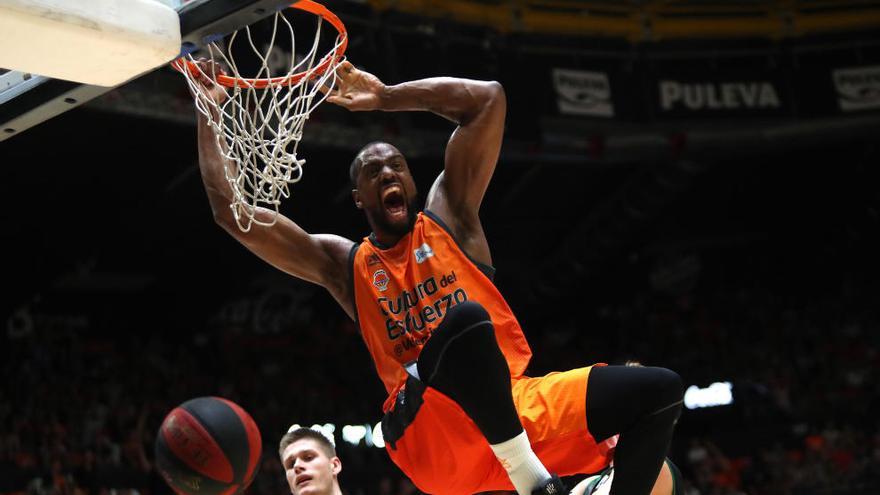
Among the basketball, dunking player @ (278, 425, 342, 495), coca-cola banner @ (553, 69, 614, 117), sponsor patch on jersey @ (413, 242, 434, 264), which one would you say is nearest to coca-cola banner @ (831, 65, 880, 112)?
coca-cola banner @ (553, 69, 614, 117)

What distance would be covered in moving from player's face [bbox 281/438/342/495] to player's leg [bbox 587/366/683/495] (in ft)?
5.06

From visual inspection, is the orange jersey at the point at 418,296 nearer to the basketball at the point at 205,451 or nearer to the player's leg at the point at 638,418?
the player's leg at the point at 638,418

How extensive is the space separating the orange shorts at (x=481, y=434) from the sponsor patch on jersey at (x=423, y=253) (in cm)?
44

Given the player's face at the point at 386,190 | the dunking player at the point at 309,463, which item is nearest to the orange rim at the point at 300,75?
the player's face at the point at 386,190

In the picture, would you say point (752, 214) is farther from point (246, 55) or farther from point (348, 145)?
point (246, 55)

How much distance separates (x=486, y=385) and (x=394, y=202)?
0.89m

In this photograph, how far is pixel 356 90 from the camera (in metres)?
3.87

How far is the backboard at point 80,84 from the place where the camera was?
129 inches

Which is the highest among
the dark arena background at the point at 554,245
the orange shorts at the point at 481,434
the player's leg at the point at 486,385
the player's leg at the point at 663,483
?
the player's leg at the point at 486,385

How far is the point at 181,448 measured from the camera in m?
3.68

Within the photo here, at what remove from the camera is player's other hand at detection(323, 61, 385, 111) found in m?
3.82

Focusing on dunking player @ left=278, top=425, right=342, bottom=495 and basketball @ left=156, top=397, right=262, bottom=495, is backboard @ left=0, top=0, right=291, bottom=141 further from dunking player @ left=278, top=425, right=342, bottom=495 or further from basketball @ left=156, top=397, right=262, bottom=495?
dunking player @ left=278, top=425, right=342, bottom=495

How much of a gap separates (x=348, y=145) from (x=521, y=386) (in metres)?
8.04

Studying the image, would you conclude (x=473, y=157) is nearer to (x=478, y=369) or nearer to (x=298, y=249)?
(x=298, y=249)
